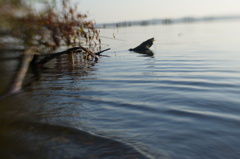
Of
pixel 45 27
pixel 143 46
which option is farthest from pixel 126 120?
pixel 143 46

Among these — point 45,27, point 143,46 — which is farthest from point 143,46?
point 45,27

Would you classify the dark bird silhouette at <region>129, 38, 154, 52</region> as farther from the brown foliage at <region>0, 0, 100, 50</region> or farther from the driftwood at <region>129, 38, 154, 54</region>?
the brown foliage at <region>0, 0, 100, 50</region>

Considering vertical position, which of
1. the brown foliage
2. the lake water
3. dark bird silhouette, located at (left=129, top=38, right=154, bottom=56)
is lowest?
the lake water

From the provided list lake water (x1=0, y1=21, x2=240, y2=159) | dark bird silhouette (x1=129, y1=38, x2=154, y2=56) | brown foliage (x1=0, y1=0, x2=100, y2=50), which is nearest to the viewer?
lake water (x1=0, y1=21, x2=240, y2=159)

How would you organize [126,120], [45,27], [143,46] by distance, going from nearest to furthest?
[126,120] < [45,27] < [143,46]

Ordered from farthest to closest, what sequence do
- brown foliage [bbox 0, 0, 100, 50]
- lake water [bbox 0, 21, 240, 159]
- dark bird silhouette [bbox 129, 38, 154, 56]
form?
1. dark bird silhouette [bbox 129, 38, 154, 56]
2. brown foliage [bbox 0, 0, 100, 50]
3. lake water [bbox 0, 21, 240, 159]

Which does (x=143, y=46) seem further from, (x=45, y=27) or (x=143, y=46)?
(x=45, y=27)

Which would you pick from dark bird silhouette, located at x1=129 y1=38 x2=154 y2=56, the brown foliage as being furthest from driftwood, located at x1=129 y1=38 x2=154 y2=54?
the brown foliage

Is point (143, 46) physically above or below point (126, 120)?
above

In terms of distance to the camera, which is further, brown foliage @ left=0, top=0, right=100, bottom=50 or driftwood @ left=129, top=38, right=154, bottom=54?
Answer: driftwood @ left=129, top=38, right=154, bottom=54

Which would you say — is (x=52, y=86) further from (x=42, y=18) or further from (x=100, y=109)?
(x=100, y=109)

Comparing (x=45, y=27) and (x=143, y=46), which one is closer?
(x=45, y=27)

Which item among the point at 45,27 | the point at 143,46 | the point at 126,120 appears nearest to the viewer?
the point at 126,120

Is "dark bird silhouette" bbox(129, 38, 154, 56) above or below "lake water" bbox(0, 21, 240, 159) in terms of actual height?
above
